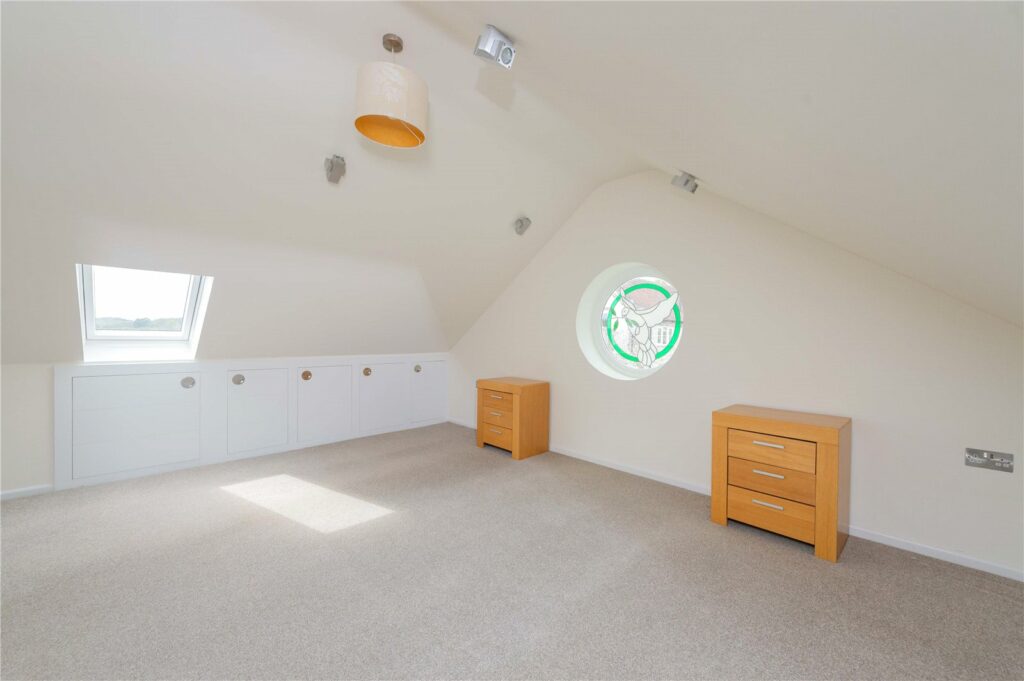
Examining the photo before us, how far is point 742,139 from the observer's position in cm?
141

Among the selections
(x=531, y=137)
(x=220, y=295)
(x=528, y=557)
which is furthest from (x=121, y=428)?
(x=531, y=137)

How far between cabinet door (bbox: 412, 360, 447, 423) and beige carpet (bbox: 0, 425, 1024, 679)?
7.10ft

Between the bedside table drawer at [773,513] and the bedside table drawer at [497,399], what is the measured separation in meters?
1.98

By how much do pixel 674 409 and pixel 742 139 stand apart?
7.43 feet

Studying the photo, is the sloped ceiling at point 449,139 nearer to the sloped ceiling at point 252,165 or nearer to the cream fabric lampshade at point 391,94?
the sloped ceiling at point 252,165

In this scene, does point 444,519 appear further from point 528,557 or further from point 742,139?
point 742,139

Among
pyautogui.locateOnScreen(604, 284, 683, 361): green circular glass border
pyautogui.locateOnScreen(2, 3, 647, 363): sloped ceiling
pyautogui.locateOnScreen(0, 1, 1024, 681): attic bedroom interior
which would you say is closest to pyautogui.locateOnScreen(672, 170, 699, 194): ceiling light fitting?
pyautogui.locateOnScreen(0, 1, 1024, 681): attic bedroom interior

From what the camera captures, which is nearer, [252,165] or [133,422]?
[252,165]

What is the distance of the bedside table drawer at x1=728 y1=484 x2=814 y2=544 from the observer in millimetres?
2264

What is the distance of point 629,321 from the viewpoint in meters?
3.80

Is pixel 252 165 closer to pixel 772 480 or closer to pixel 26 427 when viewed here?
pixel 26 427

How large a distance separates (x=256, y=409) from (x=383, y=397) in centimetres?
127

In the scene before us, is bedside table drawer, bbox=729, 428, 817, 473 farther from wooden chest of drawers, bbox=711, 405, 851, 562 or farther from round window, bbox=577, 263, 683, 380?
round window, bbox=577, 263, 683, 380

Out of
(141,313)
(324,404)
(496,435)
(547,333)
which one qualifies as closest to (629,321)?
(547,333)
